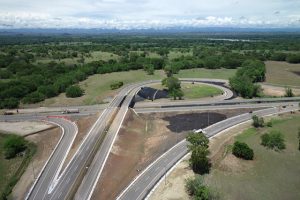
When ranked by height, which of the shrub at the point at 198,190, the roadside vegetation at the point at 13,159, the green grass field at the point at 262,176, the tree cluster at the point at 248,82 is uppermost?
the tree cluster at the point at 248,82

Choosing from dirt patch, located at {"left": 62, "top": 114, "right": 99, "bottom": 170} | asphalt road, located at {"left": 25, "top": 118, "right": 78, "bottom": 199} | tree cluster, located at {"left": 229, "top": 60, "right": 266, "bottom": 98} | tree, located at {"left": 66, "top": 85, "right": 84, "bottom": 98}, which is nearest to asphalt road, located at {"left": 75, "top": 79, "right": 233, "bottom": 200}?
dirt patch, located at {"left": 62, "top": 114, "right": 99, "bottom": 170}

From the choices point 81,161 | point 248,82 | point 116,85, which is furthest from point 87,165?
point 248,82

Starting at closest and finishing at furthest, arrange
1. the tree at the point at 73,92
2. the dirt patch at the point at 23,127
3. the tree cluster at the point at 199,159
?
the tree cluster at the point at 199,159 < the dirt patch at the point at 23,127 < the tree at the point at 73,92

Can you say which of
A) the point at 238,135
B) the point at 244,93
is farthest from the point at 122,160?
the point at 244,93

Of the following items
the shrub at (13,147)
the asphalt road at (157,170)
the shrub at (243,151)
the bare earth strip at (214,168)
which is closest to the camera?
the bare earth strip at (214,168)

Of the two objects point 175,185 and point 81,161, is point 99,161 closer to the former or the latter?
point 81,161

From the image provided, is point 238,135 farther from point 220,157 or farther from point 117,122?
point 117,122

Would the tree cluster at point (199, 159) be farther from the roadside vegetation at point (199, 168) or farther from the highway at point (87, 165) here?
the highway at point (87, 165)

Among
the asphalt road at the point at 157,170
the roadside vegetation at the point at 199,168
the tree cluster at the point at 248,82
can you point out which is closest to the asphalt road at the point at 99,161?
the asphalt road at the point at 157,170
